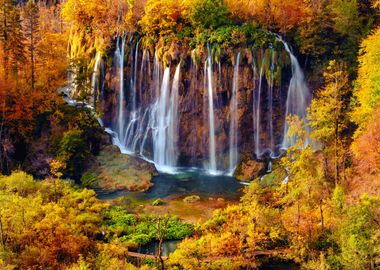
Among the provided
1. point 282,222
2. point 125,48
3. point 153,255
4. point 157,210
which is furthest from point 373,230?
point 125,48

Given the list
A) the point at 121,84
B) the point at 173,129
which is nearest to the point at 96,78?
the point at 121,84

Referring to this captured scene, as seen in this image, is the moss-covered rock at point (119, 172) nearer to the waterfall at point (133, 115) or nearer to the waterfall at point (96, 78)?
the waterfall at point (133, 115)

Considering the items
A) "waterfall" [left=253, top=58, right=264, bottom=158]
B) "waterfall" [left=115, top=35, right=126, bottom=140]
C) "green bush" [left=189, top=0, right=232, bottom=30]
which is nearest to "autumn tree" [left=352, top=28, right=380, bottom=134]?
"waterfall" [left=253, top=58, right=264, bottom=158]

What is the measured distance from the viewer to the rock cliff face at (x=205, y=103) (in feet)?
134

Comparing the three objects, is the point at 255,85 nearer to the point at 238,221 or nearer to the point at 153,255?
the point at 238,221

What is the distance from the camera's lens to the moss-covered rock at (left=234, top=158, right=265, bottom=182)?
3753cm

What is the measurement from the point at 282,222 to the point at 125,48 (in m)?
26.6

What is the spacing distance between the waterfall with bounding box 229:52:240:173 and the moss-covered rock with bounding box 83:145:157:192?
7.42m

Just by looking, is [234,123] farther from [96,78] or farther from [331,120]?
[96,78]

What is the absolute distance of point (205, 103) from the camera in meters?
42.5

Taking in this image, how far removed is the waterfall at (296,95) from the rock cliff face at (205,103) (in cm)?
44

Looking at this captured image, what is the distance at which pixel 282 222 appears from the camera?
2614cm

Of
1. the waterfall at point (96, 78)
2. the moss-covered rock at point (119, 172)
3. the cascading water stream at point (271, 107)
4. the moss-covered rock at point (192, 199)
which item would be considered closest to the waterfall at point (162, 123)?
the moss-covered rock at point (119, 172)

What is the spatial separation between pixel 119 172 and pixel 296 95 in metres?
17.3
